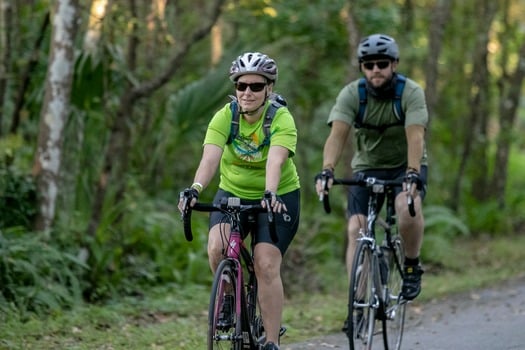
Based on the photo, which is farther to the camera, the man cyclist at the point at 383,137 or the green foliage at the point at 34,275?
the green foliage at the point at 34,275

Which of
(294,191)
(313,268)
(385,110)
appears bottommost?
(313,268)

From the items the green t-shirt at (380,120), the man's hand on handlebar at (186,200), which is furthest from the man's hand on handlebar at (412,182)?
the man's hand on handlebar at (186,200)

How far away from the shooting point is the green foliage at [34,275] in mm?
9086

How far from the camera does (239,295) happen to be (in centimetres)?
596

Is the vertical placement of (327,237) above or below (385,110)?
below

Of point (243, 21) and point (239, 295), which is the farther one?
point (243, 21)

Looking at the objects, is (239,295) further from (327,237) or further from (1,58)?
(327,237)

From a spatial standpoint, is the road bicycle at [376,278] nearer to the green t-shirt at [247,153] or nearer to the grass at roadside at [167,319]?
the green t-shirt at [247,153]

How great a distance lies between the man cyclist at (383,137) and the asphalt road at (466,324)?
83 centimetres

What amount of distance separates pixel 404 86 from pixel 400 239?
1354 mm

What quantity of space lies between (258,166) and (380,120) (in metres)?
1.78

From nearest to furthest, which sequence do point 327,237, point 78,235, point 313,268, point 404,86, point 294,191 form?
point 294,191 < point 404,86 < point 78,235 < point 313,268 < point 327,237

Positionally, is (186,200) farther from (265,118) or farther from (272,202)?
(265,118)

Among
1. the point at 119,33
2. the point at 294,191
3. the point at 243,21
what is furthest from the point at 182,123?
the point at 294,191
